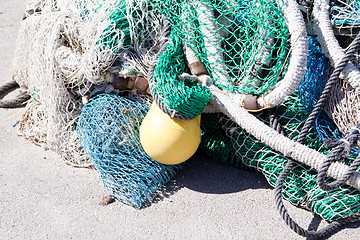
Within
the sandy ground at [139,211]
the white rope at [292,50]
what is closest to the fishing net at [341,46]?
the white rope at [292,50]

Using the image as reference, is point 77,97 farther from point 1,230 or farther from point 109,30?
point 1,230

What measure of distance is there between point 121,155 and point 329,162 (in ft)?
4.27

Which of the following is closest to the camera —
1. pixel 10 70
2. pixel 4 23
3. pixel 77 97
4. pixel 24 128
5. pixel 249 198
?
pixel 249 198

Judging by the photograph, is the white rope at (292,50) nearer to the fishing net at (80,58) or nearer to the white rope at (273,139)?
the white rope at (273,139)

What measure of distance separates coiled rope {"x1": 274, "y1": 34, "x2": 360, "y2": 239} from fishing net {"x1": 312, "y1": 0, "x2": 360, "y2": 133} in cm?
8

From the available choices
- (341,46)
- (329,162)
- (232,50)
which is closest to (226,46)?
(232,50)

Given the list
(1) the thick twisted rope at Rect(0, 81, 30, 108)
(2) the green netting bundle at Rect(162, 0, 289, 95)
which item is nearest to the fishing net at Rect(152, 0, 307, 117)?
(2) the green netting bundle at Rect(162, 0, 289, 95)

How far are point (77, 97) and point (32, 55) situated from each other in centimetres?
50

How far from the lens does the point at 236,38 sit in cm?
265

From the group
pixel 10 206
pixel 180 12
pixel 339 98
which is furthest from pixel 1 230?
pixel 339 98

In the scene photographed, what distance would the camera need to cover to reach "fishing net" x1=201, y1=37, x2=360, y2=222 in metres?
2.52

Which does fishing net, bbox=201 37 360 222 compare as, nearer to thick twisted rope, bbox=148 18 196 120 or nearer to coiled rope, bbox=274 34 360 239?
coiled rope, bbox=274 34 360 239

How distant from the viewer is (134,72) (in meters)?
2.90

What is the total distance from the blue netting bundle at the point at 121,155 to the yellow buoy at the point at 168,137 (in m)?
0.17
